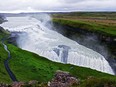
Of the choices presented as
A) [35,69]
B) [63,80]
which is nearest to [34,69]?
[35,69]

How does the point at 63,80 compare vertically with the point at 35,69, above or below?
above

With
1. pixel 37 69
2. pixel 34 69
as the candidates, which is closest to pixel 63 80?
pixel 37 69

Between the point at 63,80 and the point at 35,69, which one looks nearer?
the point at 63,80

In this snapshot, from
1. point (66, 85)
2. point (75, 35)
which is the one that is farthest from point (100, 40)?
point (66, 85)

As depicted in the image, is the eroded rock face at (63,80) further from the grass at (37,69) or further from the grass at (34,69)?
the grass at (37,69)

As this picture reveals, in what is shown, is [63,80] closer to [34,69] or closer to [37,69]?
[37,69]

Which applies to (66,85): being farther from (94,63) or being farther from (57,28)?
(57,28)

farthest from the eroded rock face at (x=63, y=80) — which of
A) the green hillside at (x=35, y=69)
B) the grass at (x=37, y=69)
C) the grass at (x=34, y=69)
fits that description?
the grass at (x=37, y=69)

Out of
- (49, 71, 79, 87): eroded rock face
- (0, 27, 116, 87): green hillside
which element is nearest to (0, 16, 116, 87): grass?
(0, 27, 116, 87): green hillside

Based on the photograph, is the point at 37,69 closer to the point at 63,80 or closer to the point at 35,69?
the point at 35,69
